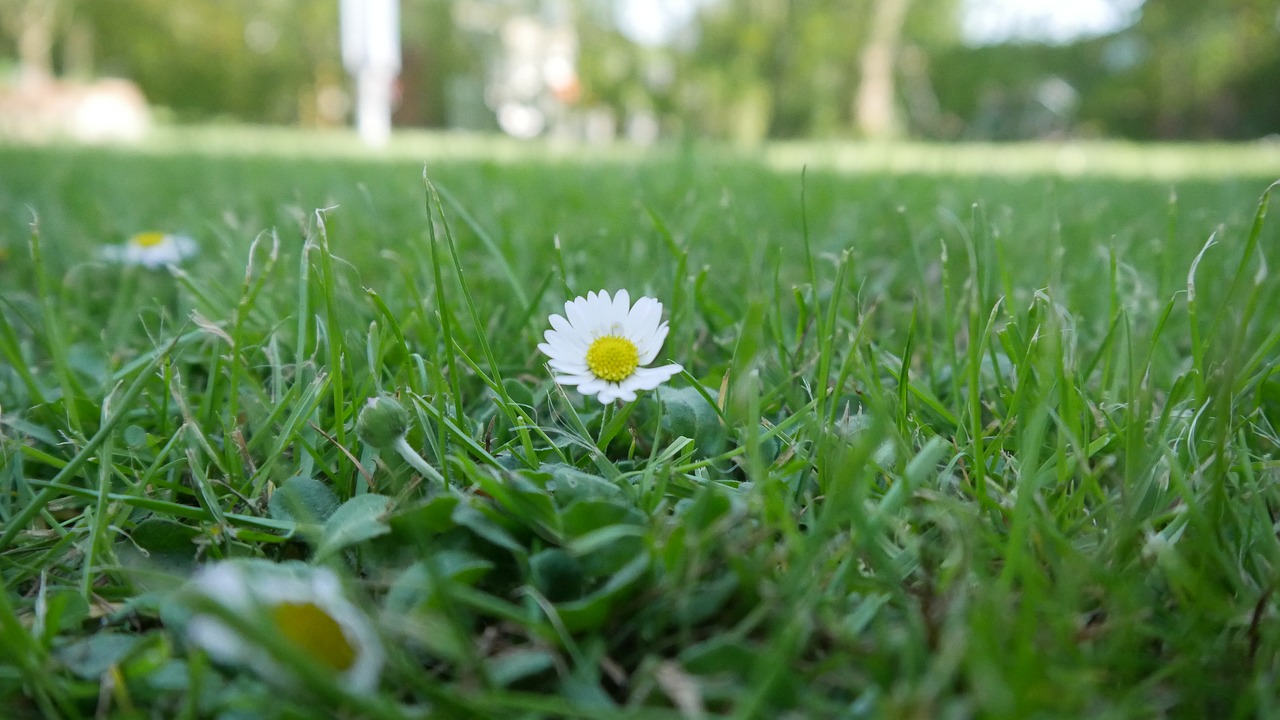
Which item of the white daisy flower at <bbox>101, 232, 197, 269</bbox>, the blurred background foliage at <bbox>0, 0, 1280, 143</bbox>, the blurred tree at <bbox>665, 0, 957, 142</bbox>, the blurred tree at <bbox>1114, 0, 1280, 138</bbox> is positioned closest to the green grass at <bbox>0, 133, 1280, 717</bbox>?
the white daisy flower at <bbox>101, 232, 197, 269</bbox>

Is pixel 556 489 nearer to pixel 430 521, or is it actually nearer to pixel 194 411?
pixel 430 521

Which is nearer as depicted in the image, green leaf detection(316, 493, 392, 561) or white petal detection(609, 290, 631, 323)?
green leaf detection(316, 493, 392, 561)

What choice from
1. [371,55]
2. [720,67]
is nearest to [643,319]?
[371,55]

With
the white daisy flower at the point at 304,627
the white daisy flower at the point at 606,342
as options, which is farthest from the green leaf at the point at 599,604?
the white daisy flower at the point at 606,342

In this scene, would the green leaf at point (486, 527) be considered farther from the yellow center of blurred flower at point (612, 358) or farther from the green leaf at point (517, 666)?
the yellow center of blurred flower at point (612, 358)

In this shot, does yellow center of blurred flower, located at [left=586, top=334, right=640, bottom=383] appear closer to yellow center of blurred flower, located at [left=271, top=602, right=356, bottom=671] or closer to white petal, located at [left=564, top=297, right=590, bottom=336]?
white petal, located at [left=564, top=297, right=590, bottom=336]

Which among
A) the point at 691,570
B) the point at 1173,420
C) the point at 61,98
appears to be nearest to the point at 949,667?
the point at 691,570
